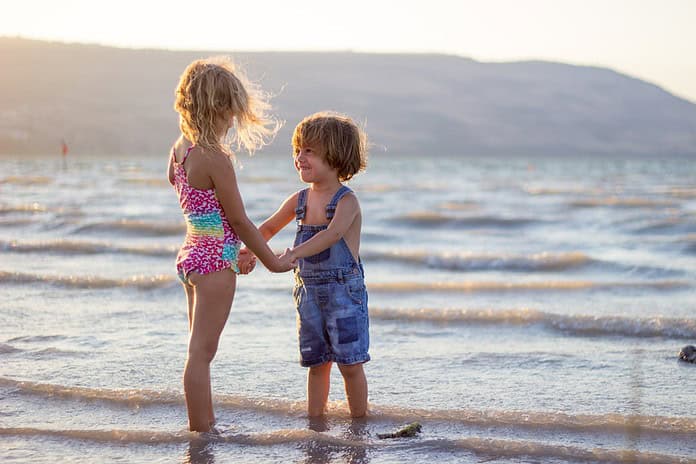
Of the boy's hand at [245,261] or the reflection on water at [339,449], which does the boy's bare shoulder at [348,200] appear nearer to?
the boy's hand at [245,261]

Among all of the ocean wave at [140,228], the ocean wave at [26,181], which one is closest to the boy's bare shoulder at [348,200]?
the ocean wave at [140,228]

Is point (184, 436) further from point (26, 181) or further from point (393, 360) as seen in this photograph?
point (26, 181)

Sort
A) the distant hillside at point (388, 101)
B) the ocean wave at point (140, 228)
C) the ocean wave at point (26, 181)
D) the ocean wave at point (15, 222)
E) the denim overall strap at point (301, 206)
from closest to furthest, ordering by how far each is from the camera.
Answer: the denim overall strap at point (301, 206), the ocean wave at point (140, 228), the ocean wave at point (15, 222), the ocean wave at point (26, 181), the distant hillside at point (388, 101)

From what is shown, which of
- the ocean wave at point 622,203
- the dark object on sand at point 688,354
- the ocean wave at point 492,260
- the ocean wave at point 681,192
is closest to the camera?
the dark object on sand at point 688,354

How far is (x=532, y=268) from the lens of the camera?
10.1m

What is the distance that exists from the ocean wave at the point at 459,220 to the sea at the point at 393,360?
12.4 ft

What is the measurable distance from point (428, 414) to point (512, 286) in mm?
4354

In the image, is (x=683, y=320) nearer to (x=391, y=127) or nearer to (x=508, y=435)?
(x=508, y=435)

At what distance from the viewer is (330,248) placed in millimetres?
4074

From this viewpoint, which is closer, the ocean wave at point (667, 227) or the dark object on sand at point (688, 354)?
the dark object on sand at point (688, 354)

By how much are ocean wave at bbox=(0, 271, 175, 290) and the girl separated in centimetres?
432

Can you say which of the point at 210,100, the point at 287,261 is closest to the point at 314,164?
the point at 287,261

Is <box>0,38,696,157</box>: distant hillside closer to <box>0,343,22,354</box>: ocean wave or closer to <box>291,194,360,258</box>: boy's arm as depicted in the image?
<box>0,343,22,354</box>: ocean wave

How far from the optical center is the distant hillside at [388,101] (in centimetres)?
11056
